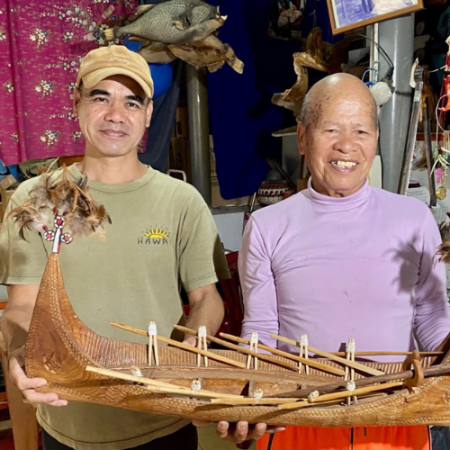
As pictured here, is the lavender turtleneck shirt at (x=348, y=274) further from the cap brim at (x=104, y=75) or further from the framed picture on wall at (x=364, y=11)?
the framed picture on wall at (x=364, y=11)

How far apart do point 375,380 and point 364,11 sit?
1309mm

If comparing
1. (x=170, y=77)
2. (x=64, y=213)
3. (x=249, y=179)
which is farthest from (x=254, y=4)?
(x=64, y=213)

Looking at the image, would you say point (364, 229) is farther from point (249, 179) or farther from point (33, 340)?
point (249, 179)

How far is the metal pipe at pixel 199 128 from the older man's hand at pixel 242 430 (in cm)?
230

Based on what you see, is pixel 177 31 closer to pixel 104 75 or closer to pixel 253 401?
pixel 104 75

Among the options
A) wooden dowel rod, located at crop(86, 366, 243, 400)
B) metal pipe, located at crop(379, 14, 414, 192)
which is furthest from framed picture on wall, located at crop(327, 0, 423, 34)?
wooden dowel rod, located at crop(86, 366, 243, 400)

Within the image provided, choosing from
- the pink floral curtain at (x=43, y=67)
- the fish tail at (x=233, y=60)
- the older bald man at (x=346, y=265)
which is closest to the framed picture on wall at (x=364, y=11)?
the older bald man at (x=346, y=265)

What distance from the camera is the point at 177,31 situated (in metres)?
2.51

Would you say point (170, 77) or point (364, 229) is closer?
point (364, 229)

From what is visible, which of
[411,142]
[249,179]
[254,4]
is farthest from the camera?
[249,179]

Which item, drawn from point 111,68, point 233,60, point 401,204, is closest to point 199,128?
point 233,60

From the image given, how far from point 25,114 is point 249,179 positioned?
1.63m

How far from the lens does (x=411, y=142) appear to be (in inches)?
71.8

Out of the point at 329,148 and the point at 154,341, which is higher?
the point at 329,148
